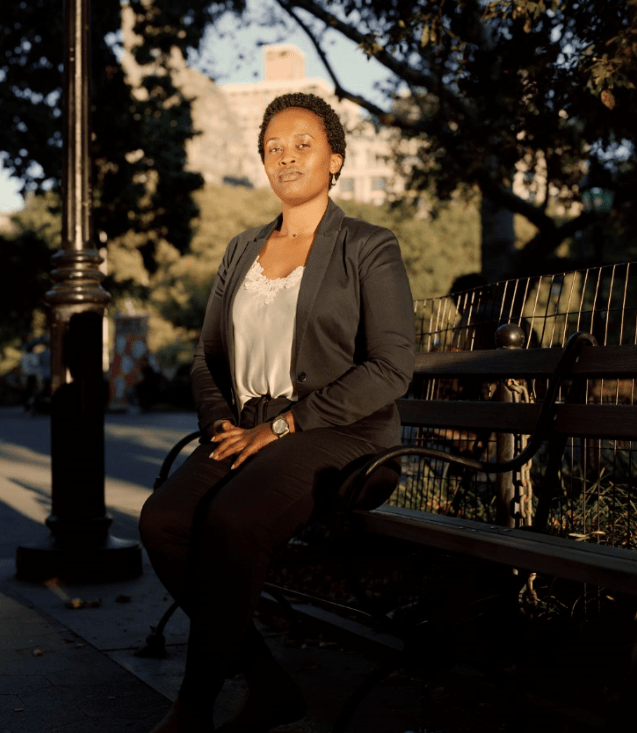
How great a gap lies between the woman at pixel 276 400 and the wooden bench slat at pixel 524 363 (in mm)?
562

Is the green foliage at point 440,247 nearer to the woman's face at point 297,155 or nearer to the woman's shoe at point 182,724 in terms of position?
the woman's face at point 297,155

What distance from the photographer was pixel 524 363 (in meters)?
3.60

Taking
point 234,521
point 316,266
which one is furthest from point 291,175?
point 234,521

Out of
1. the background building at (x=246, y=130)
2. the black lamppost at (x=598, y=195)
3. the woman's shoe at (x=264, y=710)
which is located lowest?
the woman's shoe at (x=264, y=710)

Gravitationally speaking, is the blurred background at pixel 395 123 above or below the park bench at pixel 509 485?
above

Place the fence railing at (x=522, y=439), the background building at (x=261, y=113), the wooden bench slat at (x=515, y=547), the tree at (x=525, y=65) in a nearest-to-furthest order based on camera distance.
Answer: the wooden bench slat at (x=515, y=547)
the fence railing at (x=522, y=439)
the tree at (x=525, y=65)
the background building at (x=261, y=113)

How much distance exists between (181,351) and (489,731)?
159 ft

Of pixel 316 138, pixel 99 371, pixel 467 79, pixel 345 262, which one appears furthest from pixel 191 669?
pixel 467 79

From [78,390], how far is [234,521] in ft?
10.2

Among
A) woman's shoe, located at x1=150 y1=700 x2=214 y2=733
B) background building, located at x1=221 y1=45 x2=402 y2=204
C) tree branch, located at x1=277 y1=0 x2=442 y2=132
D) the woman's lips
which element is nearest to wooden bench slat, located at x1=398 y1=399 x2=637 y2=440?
the woman's lips

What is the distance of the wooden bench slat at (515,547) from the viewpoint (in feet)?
7.43

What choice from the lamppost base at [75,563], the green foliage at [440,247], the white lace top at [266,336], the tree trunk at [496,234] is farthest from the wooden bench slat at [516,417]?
the green foliage at [440,247]

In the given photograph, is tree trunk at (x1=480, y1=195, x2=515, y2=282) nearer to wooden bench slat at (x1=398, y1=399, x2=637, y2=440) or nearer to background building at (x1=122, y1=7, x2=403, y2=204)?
background building at (x1=122, y1=7, x2=403, y2=204)

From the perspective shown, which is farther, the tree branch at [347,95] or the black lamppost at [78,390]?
the tree branch at [347,95]
